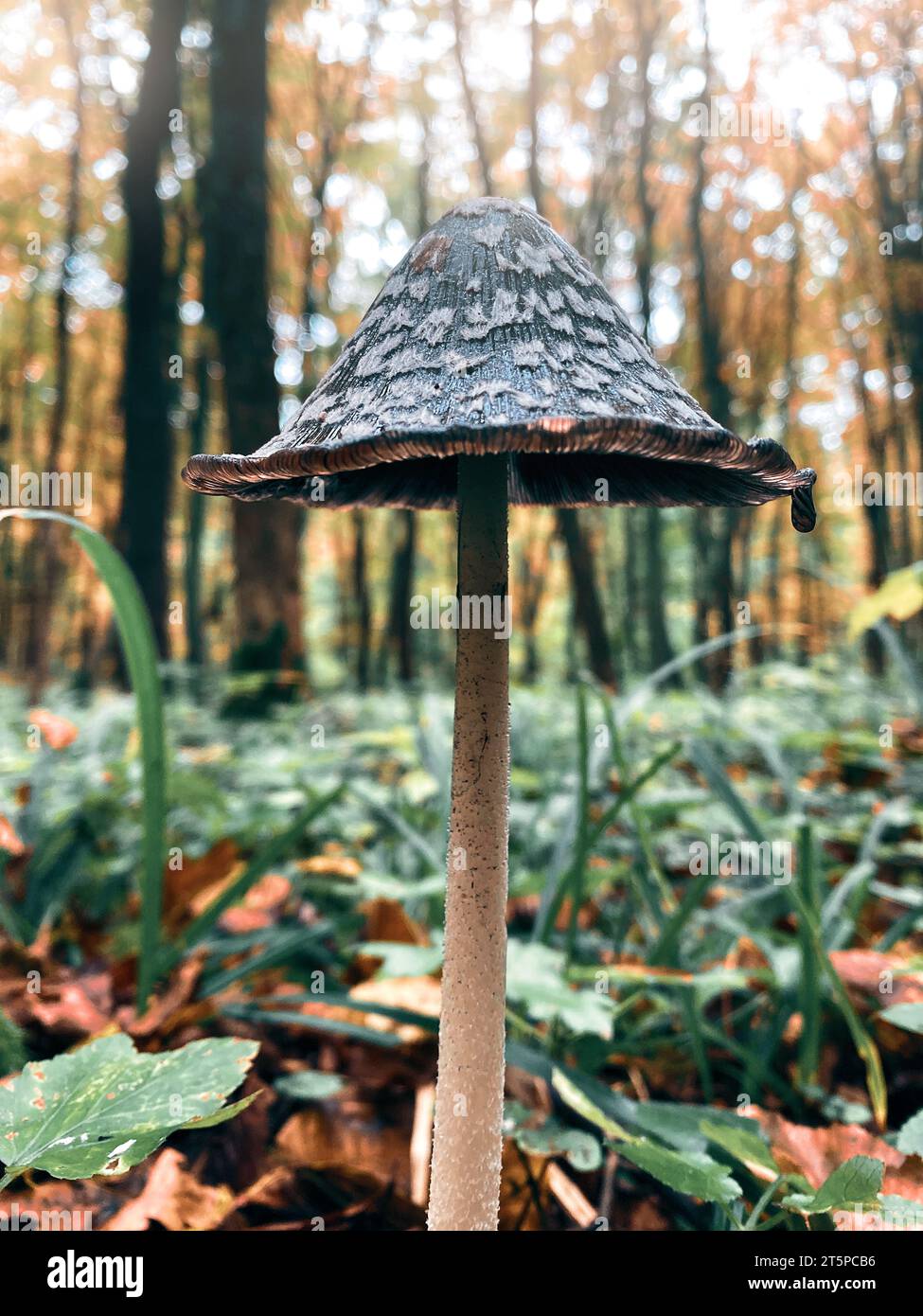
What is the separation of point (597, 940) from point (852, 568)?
3097 cm

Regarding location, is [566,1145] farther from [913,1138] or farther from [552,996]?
[913,1138]

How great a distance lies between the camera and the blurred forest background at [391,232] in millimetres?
6875

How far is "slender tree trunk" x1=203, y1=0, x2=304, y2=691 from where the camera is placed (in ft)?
20.7

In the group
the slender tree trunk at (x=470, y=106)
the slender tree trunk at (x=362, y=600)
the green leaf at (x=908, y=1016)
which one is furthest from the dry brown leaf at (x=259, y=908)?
the slender tree trunk at (x=362, y=600)

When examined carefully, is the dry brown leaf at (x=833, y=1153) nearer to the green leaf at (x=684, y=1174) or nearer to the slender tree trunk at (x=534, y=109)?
the green leaf at (x=684, y=1174)

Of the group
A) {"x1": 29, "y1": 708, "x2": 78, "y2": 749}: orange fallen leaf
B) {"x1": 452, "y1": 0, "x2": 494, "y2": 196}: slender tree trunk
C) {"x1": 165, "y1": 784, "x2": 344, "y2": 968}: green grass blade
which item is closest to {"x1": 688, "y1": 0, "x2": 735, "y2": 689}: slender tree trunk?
{"x1": 452, "y1": 0, "x2": 494, "y2": 196}: slender tree trunk

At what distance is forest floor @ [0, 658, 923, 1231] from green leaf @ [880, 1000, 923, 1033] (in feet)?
0.03

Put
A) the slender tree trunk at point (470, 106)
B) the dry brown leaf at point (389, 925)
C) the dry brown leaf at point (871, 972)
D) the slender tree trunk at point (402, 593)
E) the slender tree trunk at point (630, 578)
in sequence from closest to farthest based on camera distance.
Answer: the dry brown leaf at point (871, 972) < the dry brown leaf at point (389, 925) < the slender tree trunk at point (470, 106) < the slender tree trunk at point (402, 593) < the slender tree trunk at point (630, 578)

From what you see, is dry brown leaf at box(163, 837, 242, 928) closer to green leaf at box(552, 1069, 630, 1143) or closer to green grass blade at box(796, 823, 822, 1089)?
green leaf at box(552, 1069, 630, 1143)

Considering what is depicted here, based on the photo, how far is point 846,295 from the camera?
542 inches

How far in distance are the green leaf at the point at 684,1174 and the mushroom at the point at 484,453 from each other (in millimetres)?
219
